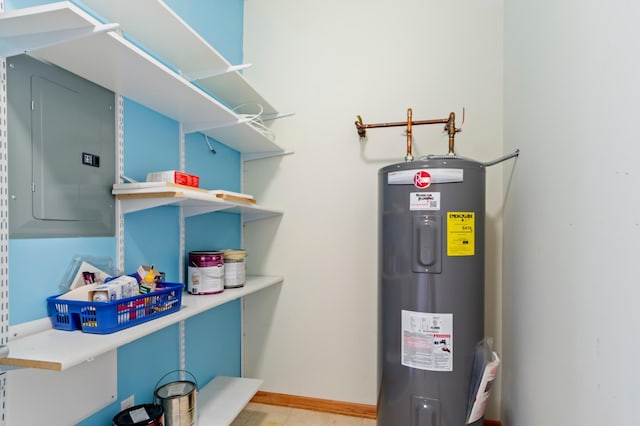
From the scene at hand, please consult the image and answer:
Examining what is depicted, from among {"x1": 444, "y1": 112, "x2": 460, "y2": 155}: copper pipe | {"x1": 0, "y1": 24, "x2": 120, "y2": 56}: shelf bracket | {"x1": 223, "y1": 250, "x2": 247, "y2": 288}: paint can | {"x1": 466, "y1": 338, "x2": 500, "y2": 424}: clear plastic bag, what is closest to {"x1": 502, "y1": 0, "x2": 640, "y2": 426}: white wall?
{"x1": 466, "y1": 338, "x2": 500, "y2": 424}: clear plastic bag

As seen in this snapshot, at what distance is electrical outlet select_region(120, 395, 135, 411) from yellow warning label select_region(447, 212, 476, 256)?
1.31 meters

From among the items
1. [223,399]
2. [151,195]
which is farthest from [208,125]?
[223,399]

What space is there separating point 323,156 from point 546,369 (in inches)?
56.6

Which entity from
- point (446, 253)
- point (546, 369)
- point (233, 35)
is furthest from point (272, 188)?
point (546, 369)

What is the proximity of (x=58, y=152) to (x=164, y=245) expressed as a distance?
1.81 feet

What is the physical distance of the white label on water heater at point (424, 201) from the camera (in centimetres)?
129

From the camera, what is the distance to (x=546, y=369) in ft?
3.58

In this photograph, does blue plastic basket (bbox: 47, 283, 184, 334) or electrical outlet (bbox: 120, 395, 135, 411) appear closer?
blue plastic basket (bbox: 47, 283, 184, 334)

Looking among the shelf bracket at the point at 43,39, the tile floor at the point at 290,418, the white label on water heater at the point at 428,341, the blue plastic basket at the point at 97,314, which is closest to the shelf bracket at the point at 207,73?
the shelf bracket at the point at 43,39

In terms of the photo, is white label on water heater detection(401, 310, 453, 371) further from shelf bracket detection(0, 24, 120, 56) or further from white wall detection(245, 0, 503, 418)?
shelf bracket detection(0, 24, 120, 56)

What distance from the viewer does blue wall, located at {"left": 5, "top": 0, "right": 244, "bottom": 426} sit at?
35.4 inches

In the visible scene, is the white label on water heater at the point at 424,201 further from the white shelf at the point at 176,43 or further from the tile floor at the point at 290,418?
the tile floor at the point at 290,418

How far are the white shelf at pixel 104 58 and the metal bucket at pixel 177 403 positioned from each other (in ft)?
3.61

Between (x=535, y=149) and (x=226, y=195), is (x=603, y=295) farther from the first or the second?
(x=226, y=195)
